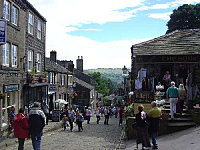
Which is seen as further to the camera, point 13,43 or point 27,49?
point 27,49

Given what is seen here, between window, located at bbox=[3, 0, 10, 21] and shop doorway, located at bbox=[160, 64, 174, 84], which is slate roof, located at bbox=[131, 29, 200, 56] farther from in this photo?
window, located at bbox=[3, 0, 10, 21]

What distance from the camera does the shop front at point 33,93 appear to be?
61.2ft

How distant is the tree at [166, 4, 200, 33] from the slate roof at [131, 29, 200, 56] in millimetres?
21666

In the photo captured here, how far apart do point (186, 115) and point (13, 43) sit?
1052 centimetres

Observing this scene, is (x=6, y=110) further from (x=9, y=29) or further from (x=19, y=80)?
(x=9, y=29)

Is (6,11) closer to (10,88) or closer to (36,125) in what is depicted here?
(10,88)

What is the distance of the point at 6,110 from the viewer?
1512 cm

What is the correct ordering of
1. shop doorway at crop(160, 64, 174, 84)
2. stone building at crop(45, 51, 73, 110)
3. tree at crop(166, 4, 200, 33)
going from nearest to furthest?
shop doorway at crop(160, 64, 174, 84) → stone building at crop(45, 51, 73, 110) → tree at crop(166, 4, 200, 33)

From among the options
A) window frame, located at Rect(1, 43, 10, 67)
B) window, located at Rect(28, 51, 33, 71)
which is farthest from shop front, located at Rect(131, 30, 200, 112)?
window, located at Rect(28, 51, 33, 71)

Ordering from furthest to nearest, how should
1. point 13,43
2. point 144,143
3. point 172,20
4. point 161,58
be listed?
point 172,20 < point 161,58 < point 13,43 < point 144,143

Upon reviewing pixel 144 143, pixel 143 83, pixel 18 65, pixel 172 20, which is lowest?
pixel 144 143

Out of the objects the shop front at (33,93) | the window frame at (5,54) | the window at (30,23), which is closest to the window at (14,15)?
the window frame at (5,54)

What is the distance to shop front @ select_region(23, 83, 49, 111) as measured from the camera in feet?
61.2

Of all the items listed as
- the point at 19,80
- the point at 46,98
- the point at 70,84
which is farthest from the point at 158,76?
the point at 70,84
